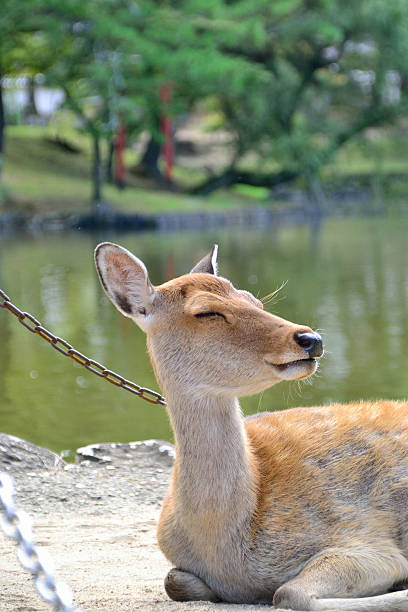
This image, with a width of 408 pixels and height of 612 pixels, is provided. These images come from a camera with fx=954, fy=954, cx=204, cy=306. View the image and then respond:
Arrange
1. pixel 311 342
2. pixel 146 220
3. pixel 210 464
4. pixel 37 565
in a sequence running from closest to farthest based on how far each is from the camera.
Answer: pixel 37 565
pixel 311 342
pixel 210 464
pixel 146 220

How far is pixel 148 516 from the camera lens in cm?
609

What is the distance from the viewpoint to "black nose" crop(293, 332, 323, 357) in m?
3.63

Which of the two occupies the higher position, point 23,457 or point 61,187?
point 23,457

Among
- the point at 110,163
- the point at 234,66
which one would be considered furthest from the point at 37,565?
the point at 110,163

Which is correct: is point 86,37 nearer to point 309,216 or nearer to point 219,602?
point 309,216

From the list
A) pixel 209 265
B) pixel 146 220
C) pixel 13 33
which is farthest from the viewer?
pixel 13 33

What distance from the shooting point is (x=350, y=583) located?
3.74 meters

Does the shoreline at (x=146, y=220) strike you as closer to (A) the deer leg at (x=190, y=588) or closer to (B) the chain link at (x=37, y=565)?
(A) the deer leg at (x=190, y=588)

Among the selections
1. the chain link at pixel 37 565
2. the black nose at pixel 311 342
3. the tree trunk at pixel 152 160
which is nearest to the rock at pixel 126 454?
the black nose at pixel 311 342

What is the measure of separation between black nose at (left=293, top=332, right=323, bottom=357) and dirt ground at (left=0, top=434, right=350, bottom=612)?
1057mm

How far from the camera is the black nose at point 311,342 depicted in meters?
3.63

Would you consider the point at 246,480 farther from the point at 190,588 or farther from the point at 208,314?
the point at 208,314

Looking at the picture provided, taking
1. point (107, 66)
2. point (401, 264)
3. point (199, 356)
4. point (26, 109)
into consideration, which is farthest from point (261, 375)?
point (26, 109)

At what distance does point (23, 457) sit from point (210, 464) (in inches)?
132
